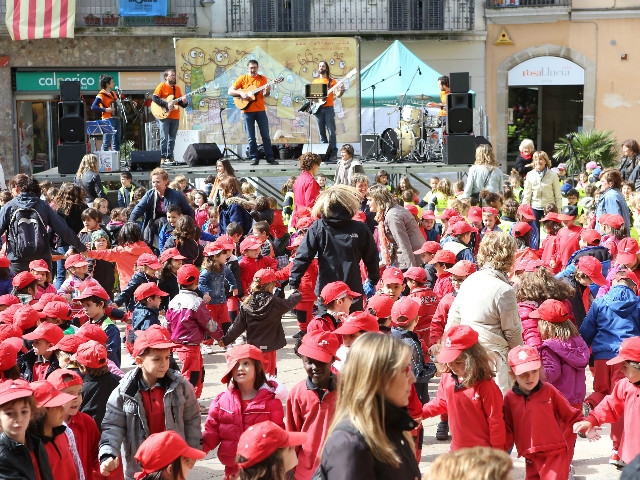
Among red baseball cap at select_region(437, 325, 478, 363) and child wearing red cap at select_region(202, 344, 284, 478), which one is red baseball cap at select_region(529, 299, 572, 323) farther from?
child wearing red cap at select_region(202, 344, 284, 478)

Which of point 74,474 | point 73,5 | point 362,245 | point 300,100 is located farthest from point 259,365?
point 73,5

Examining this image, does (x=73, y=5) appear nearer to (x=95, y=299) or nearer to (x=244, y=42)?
(x=244, y=42)

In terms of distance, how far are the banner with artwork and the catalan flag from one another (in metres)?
4.86

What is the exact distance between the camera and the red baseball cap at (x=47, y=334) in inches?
270

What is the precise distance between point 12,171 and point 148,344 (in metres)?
23.7

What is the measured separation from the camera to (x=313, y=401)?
18.5 ft

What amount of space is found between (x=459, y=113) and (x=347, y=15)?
11.6 meters

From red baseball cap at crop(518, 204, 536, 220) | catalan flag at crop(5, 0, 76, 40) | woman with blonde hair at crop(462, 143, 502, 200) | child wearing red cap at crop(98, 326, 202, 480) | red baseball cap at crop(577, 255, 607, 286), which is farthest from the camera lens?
catalan flag at crop(5, 0, 76, 40)

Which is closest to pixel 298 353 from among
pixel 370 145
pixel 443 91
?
pixel 443 91

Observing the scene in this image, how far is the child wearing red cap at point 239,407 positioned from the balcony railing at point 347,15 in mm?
23986

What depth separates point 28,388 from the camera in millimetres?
5109

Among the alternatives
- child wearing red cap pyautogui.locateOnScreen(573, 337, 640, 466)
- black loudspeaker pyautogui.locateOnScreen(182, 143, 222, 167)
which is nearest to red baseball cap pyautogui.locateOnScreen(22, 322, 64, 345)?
child wearing red cap pyautogui.locateOnScreen(573, 337, 640, 466)

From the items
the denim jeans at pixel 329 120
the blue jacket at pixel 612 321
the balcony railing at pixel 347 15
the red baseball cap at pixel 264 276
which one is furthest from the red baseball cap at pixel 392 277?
the balcony railing at pixel 347 15

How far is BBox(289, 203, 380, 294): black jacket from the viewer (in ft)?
28.2
